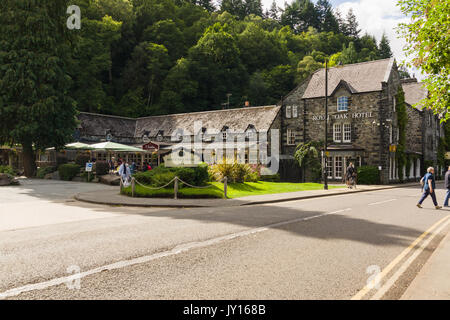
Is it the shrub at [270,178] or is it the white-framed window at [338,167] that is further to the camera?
the white-framed window at [338,167]

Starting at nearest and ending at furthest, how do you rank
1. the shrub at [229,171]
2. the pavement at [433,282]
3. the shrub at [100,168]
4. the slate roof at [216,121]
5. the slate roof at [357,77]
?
the pavement at [433,282] < the shrub at [229,171] < the shrub at [100,168] < the slate roof at [357,77] < the slate roof at [216,121]

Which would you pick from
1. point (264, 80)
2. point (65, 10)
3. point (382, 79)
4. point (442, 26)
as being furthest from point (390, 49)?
point (442, 26)

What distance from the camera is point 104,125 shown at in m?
48.5

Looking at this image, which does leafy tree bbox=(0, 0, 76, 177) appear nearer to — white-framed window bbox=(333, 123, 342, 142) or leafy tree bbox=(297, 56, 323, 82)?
white-framed window bbox=(333, 123, 342, 142)

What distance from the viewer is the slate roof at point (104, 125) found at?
150 ft

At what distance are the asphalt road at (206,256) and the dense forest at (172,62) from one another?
5024cm

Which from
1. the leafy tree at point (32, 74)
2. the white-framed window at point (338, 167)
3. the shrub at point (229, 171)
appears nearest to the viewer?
the shrub at point (229, 171)

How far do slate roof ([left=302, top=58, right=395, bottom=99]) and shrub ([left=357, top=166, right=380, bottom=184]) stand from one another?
791cm

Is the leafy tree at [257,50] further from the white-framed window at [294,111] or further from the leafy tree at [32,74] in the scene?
the leafy tree at [32,74]

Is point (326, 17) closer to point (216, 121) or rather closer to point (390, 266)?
point (216, 121)

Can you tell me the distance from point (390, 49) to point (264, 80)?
204 feet

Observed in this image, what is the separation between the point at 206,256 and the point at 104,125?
45730 millimetres

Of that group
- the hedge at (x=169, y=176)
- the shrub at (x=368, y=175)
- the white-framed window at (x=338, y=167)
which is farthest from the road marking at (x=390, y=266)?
the white-framed window at (x=338, y=167)

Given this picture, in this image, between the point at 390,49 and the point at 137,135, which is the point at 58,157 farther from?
the point at 390,49
